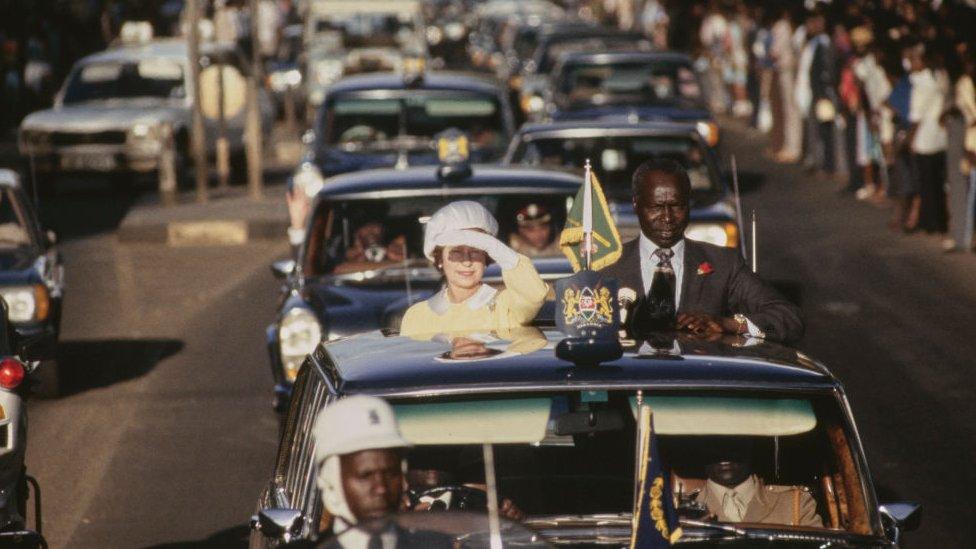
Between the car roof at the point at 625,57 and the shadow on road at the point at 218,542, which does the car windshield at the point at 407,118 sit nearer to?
the car roof at the point at 625,57

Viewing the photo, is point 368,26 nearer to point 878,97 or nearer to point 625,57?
point 625,57

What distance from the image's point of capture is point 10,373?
8906mm

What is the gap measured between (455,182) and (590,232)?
510 centimetres

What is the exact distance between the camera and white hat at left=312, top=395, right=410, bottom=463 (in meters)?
4.50

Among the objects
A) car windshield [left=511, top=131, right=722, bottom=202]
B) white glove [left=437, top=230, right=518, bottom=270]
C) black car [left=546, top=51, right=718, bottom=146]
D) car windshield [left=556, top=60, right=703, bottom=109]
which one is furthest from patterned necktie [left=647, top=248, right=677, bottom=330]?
car windshield [left=556, top=60, right=703, bottom=109]

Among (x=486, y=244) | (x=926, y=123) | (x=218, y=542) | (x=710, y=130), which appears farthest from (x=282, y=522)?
(x=710, y=130)

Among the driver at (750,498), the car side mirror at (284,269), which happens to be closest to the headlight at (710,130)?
the car side mirror at (284,269)

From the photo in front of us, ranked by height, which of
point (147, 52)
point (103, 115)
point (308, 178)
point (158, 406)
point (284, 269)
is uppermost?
point (284, 269)

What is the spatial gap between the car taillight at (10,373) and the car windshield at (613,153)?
7.45 metres

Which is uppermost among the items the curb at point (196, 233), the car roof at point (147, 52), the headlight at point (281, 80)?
the car roof at point (147, 52)

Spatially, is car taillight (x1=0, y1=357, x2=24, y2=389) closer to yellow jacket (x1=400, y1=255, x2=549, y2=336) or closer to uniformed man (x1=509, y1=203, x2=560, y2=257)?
yellow jacket (x1=400, y1=255, x2=549, y2=336)

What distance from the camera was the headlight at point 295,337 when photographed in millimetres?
10547

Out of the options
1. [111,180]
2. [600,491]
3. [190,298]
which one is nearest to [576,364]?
[600,491]

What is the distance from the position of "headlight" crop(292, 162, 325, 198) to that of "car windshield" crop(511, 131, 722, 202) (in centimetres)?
183
